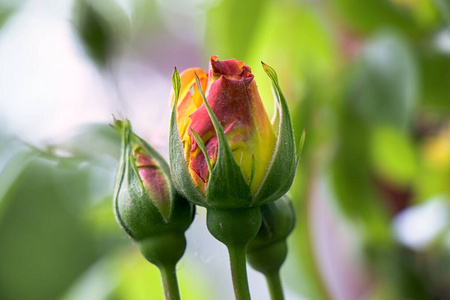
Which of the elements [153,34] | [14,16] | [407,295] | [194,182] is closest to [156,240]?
[194,182]

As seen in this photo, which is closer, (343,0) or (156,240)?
(156,240)

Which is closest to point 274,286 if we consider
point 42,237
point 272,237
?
point 272,237

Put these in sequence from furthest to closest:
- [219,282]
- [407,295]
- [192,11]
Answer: [192,11] < [219,282] < [407,295]

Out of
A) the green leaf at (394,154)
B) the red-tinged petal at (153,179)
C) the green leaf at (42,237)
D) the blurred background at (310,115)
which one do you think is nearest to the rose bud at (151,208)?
the red-tinged petal at (153,179)

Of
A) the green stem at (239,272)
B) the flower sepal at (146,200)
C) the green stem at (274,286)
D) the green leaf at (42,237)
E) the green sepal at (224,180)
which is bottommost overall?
the green leaf at (42,237)

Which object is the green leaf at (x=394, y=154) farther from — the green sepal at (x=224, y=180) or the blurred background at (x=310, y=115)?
the green sepal at (x=224, y=180)

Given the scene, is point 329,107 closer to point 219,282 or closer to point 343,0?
point 343,0

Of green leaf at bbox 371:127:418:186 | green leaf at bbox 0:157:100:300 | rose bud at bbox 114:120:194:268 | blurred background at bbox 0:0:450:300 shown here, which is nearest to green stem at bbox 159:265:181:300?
rose bud at bbox 114:120:194:268
